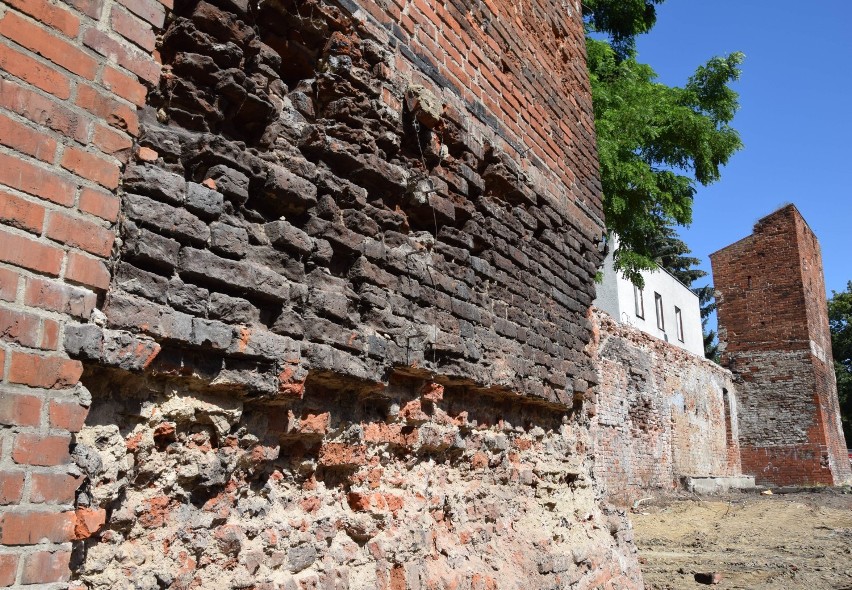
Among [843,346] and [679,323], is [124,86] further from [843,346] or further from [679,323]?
[843,346]

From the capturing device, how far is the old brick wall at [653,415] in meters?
13.2

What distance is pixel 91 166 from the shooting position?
1.77 metres

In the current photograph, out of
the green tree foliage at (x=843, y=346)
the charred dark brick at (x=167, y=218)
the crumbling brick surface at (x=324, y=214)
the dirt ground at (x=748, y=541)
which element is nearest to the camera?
the charred dark brick at (x=167, y=218)

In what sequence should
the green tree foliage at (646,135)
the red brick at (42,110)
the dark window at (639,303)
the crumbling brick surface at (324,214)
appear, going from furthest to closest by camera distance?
the dark window at (639,303) → the green tree foliage at (646,135) → the crumbling brick surface at (324,214) → the red brick at (42,110)

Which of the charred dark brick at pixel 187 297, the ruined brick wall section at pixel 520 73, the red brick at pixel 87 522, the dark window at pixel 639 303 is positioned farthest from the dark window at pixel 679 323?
the red brick at pixel 87 522

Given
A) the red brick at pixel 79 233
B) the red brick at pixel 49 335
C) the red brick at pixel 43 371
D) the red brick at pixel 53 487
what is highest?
the red brick at pixel 79 233

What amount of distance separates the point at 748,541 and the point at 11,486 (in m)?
A: 10.8

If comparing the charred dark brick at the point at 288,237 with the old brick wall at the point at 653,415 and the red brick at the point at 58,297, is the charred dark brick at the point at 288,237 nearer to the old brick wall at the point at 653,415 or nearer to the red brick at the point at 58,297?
the red brick at the point at 58,297

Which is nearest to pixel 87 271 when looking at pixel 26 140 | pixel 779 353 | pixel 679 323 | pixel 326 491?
pixel 26 140

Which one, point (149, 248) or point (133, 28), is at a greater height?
point (133, 28)

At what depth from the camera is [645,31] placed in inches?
522

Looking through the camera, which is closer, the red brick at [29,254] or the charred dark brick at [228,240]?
the red brick at [29,254]

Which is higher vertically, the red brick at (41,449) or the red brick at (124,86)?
the red brick at (124,86)

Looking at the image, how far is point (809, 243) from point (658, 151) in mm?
14373
